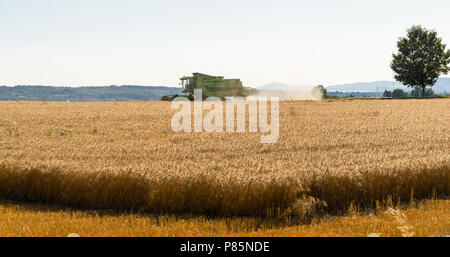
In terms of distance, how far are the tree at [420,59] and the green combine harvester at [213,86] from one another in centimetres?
3447

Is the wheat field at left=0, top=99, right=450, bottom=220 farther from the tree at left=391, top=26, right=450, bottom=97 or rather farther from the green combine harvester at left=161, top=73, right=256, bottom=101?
the tree at left=391, top=26, right=450, bottom=97

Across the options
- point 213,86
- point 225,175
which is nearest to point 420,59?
point 213,86

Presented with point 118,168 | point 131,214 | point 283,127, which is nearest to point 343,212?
point 131,214

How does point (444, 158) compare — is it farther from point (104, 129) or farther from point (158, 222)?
point (104, 129)

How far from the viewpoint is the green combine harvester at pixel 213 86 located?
123ft

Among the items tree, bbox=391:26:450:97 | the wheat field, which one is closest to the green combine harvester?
the wheat field

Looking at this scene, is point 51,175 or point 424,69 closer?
point 51,175

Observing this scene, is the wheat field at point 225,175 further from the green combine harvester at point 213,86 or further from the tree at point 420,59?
the tree at point 420,59

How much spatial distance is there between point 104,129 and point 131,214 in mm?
9700

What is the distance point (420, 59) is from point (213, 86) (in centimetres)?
3876

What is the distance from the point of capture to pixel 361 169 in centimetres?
875

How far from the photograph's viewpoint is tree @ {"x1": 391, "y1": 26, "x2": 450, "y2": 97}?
201 ft

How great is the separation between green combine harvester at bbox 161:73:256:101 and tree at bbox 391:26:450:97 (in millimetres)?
34471

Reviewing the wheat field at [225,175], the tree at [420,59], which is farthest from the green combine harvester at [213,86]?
the tree at [420,59]
